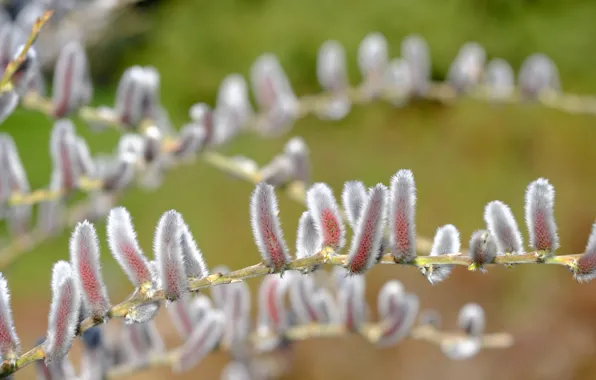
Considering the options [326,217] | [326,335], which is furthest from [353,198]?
[326,335]

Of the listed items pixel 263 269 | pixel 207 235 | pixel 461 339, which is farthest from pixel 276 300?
pixel 207 235

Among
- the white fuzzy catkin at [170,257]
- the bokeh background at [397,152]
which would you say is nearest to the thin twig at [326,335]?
the white fuzzy catkin at [170,257]

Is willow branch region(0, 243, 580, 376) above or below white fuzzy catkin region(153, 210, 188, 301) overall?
below

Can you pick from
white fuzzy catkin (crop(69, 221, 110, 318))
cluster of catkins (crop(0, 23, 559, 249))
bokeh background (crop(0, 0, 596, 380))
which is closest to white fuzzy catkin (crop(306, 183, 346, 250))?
white fuzzy catkin (crop(69, 221, 110, 318))

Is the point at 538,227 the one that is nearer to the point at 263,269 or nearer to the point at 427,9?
the point at 263,269

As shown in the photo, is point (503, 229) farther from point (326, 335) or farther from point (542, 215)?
point (326, 335)

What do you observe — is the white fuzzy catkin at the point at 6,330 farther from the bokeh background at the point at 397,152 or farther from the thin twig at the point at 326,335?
the bokeh background at the point at 397,152

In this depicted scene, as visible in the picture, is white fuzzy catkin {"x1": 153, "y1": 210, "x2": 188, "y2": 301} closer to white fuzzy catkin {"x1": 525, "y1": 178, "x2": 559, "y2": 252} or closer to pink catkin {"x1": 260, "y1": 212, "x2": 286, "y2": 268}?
A: pink catkin {"x1": 260, "y1": 212, "x2": 286, "y2": 268}

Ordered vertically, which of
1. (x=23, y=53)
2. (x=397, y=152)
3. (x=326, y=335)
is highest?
(x=397, y=152)
